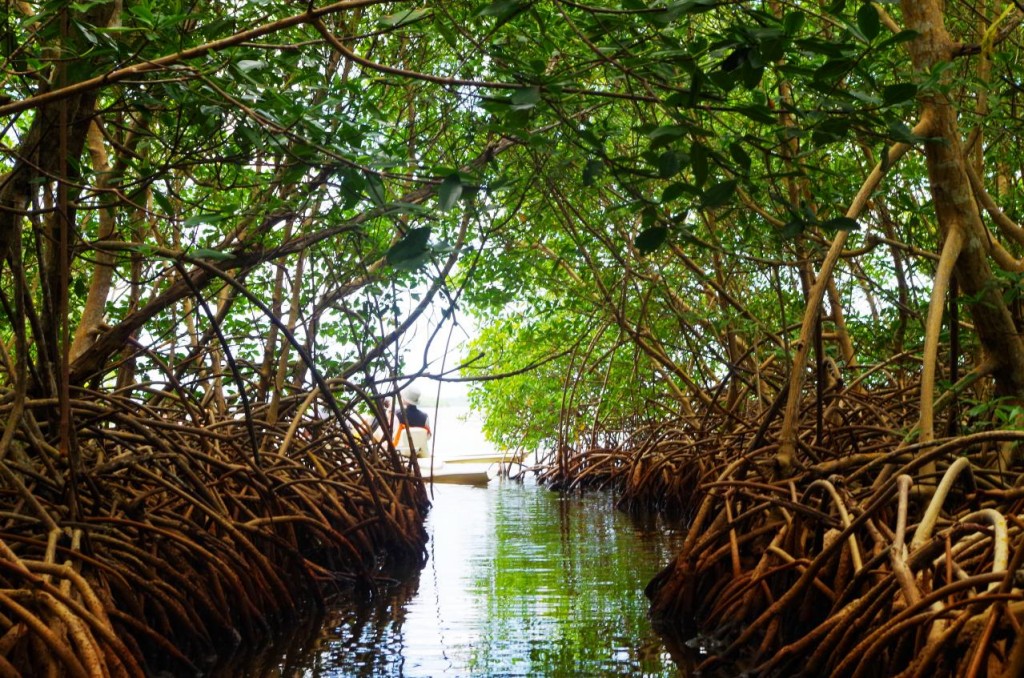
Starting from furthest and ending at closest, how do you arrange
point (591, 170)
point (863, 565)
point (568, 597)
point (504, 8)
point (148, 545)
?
point (568, 597) < point (148, 545) < point (863, 565) < point (591, 170) < point (504, 8)

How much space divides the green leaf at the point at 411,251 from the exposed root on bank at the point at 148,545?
5.19 ft

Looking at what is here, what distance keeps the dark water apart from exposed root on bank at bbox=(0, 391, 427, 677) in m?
0.34

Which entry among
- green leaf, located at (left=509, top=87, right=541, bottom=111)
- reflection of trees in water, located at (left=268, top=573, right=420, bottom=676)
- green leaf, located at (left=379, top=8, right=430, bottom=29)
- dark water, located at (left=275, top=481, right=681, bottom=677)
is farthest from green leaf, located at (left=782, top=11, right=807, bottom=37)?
reflection of trees in water, located at (left=268, top=573, right=420, bottom=676)

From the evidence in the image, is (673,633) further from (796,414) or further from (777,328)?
(777,328)

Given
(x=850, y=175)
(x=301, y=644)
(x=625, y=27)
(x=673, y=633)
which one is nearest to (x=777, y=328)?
(x=850, y=175)

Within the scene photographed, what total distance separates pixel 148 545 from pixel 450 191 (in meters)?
2.62

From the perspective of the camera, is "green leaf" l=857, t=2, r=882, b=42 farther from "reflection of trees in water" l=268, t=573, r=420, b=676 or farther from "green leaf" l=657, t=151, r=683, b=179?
"reflection of trees in water" l=268, t=573, r=420, b=676

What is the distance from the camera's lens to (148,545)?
411 centimetres

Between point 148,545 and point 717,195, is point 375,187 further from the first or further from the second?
point 148,545

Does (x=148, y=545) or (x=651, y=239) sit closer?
(x=651, y=239)

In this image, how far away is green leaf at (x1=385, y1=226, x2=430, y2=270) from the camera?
6.56 feet

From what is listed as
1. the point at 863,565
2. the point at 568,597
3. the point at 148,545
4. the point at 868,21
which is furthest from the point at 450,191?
the point at 568,597

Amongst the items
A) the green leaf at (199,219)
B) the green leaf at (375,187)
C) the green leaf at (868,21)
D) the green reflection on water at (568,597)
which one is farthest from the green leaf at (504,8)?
the green reflection on water at (568,597)

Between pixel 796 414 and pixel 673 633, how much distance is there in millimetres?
1061
